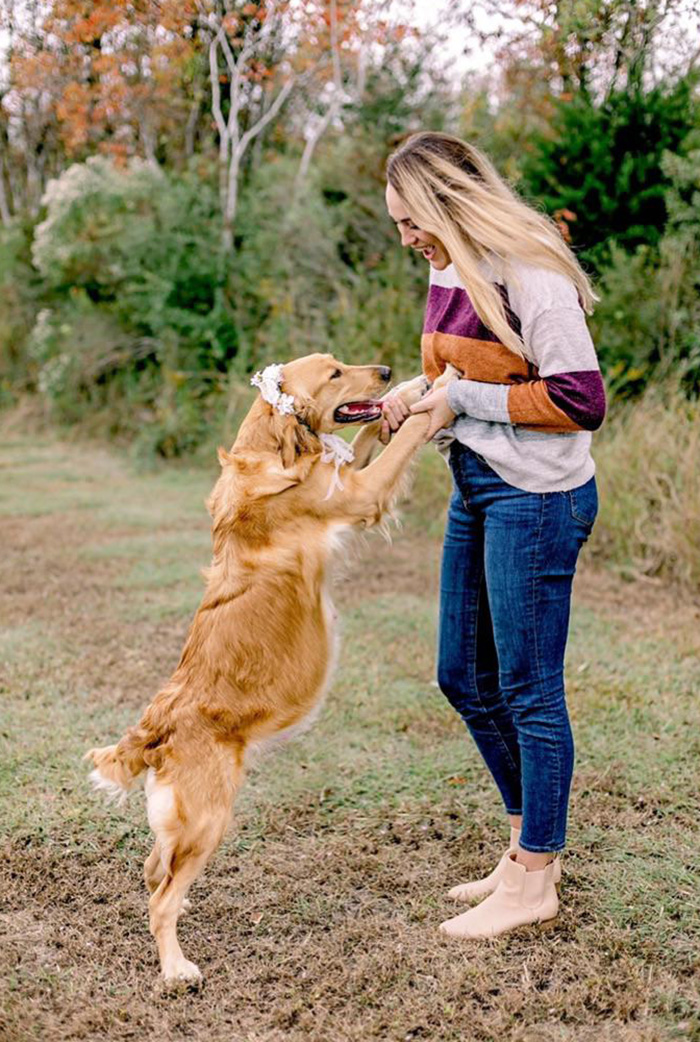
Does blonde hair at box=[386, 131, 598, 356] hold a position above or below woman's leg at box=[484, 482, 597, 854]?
above

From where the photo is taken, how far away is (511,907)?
323 centimetres

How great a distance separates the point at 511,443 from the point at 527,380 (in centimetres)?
19

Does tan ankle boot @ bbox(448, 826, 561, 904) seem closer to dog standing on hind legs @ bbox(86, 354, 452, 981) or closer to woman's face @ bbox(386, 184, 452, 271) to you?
dog standing on hind legs @ bbox(86, 354, 452, 981)

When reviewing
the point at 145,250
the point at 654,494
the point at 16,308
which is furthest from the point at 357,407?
the point at 16,308

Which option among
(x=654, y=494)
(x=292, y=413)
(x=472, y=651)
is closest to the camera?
(x=472, y=651)

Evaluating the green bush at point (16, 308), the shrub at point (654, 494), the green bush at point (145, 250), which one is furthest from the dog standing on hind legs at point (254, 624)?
the green bush at point (16, 308)

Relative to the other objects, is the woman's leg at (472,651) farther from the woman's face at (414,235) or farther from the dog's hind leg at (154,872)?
the dog's hind leg at (154,872)

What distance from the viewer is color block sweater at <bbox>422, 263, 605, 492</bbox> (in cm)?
272

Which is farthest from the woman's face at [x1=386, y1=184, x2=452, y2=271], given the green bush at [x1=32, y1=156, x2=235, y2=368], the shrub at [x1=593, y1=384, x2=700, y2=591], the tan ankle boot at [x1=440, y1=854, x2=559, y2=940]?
the green bush at [x1=32, y1=156, x2=235, y2=368]

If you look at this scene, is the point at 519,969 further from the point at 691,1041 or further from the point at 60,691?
the point at 60,691

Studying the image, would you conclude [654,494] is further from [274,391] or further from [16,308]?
[16,308]

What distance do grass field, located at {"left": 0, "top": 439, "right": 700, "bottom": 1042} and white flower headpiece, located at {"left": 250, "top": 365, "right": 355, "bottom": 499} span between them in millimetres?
299

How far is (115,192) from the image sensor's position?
14.2m

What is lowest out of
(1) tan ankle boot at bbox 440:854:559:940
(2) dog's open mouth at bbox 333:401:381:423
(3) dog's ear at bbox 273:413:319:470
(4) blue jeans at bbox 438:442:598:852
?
(1) tan ankle boot at bbox 440:854:559:940
